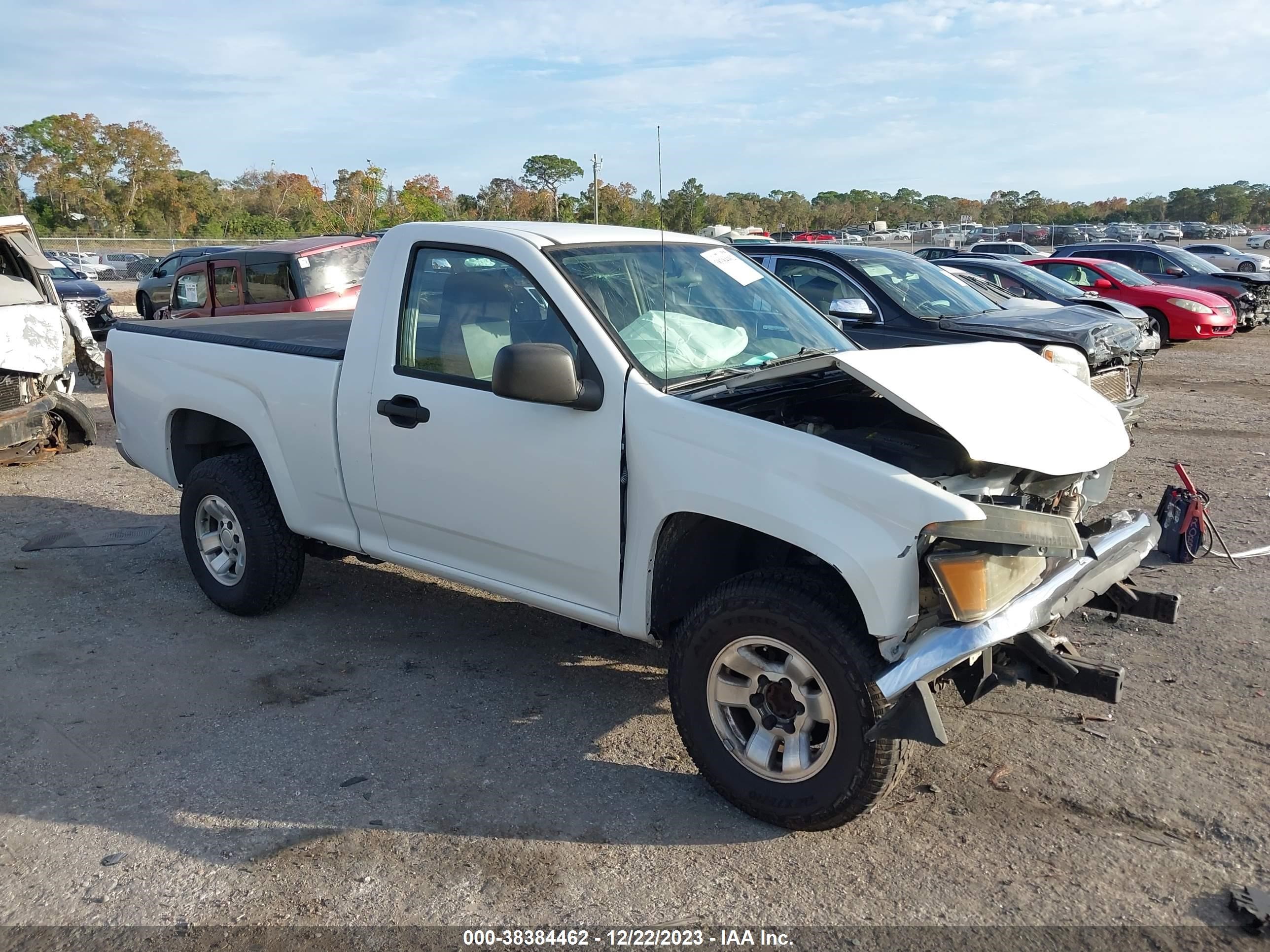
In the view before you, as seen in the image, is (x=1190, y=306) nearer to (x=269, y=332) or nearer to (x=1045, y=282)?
(x=1045, y=282)

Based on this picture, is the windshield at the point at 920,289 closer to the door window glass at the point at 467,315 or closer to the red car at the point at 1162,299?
the door window glass at the point at 467,315

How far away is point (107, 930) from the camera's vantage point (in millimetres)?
3021

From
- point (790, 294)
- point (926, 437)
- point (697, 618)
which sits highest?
point (790, 294)

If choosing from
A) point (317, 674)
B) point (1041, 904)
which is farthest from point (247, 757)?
point (1041, 904)

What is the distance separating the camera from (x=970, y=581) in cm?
308

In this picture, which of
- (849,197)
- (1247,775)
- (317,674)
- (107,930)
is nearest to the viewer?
(107,930)

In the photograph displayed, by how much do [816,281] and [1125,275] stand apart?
1176cm

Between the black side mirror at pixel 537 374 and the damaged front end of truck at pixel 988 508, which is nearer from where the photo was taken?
the damaged front end of truck at pixel 988 508

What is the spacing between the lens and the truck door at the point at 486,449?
3.84 meters

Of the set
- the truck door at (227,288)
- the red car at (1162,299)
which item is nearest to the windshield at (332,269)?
the truck door at (227,288)

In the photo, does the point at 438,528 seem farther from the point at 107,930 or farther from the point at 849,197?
the point at 849,197

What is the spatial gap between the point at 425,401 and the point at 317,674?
1.45 meters

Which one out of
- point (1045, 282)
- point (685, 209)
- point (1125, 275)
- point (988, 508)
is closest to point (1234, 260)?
point (1125, 275)

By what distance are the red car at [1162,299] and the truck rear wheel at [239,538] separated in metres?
15.5
